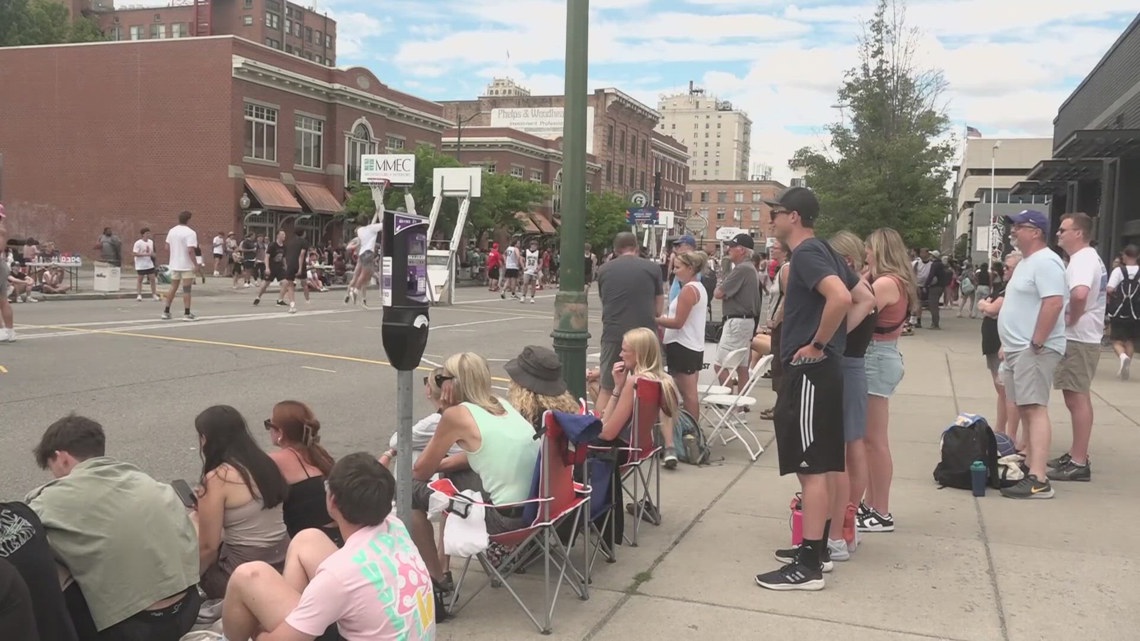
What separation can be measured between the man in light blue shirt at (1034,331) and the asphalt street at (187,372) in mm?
4843

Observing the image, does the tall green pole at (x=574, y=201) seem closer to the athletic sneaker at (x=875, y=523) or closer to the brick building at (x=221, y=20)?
the athletic sneaker at (x=875, y=523)

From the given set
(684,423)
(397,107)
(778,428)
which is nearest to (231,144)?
(397,107)

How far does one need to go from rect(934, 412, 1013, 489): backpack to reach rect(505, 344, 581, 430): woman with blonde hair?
10.9 ft

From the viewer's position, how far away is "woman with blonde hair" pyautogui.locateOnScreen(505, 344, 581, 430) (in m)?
4.70

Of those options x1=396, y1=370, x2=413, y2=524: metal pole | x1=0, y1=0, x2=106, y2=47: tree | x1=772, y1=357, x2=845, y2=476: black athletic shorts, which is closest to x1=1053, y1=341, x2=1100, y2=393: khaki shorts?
x1=772, y1=357, x2=845, y2=476: black athletic shorts

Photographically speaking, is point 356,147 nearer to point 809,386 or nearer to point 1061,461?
point 1061,461

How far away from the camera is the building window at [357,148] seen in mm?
46188

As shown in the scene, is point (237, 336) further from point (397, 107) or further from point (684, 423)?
point (397, 107)

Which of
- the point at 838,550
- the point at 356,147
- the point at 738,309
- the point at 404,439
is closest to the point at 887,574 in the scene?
the point at 838,550

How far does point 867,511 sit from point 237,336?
10.9 m

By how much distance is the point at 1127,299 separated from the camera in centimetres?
1287

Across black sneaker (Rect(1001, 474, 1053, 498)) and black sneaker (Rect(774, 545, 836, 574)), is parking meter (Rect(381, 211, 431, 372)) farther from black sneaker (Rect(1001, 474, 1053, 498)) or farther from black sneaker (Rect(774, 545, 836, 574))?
black sneaker (Rect(1001, 474, 1053, 498))

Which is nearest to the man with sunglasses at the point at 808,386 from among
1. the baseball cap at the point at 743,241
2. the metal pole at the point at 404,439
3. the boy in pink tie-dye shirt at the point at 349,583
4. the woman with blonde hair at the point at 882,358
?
the woman with blonde hair at the point at 882,358

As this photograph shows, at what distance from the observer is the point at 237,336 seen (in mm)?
14164
